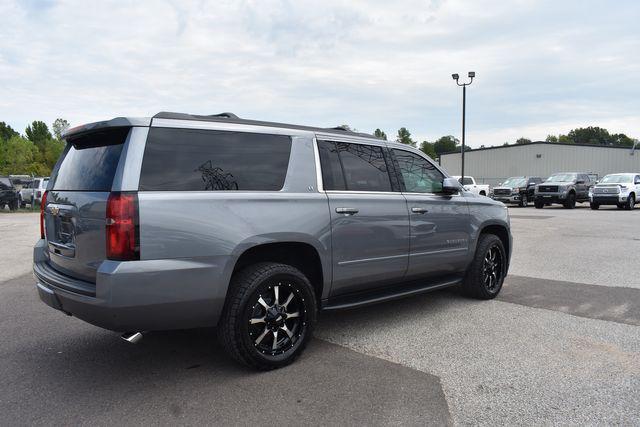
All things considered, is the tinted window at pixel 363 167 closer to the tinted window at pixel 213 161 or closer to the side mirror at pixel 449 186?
the tinted window at pixel 213 161

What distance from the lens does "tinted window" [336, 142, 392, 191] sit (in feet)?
14.5

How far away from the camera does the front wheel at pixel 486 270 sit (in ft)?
18.6

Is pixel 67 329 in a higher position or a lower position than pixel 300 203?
lower

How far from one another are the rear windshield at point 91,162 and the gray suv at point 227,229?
15 millimetres

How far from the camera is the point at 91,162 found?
139 inches

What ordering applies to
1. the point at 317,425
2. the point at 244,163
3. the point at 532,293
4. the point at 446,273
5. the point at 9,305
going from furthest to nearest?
the point at 532,293
the point at 9,305
the point at 446,273
the point at 244,163
the point at 317,425

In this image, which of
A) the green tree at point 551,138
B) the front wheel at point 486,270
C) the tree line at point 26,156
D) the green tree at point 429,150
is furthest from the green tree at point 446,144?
the front wheel at point 486,270

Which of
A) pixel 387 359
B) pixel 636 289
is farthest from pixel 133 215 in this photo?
pixel 636 289

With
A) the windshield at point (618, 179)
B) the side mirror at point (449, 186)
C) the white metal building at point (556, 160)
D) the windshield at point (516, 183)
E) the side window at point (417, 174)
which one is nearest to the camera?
the side window at point (417, 174)

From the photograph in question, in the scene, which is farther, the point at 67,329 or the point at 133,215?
the point at 67,329

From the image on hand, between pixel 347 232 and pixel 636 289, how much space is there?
14.8ft

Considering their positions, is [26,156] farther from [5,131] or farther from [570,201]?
[570,201]

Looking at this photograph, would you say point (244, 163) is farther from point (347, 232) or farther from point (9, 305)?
point (9, 305)

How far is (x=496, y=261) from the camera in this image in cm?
605
